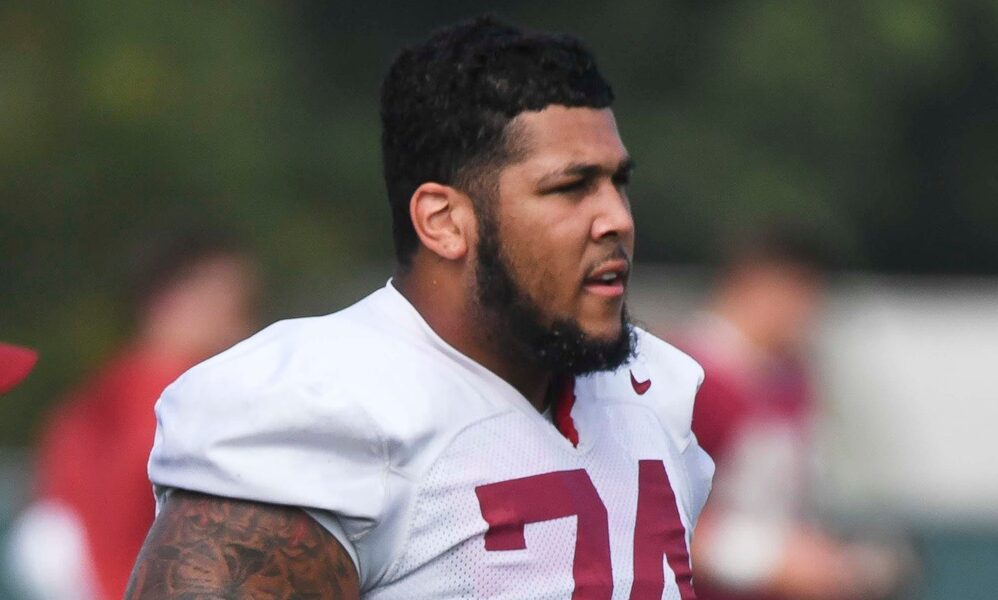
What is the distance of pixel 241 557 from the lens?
7.82 ft

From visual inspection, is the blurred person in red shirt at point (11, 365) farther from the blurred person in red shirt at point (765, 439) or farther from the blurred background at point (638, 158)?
the blurred background at point (638, 158)

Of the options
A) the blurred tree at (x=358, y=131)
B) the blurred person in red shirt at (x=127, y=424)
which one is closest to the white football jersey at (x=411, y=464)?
the blurred person in red shirt at (x=127, y=424)

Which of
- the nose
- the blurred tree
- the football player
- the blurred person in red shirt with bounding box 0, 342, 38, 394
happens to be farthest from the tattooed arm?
the blurred tree

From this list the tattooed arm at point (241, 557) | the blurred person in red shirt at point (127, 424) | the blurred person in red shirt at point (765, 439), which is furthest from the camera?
the blurred person in red shirt at point (765, 439)

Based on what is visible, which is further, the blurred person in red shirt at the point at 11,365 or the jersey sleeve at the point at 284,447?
the blurred person in red shirt at the point at 11,365

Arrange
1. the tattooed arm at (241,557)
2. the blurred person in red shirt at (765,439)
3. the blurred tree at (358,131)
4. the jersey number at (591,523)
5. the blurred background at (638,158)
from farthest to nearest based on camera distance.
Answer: the blurred tree at (358,131) → the blurred background at (638,158) → the blurred person in red shirt at (765,439) → the jersey number at (591,523) → the tattooed arm at (241,557)

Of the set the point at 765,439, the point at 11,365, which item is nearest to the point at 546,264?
the point at 11,365

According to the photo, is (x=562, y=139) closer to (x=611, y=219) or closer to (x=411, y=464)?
(x=611, y=219)

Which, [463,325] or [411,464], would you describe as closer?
[411,464]

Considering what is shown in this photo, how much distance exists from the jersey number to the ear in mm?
346

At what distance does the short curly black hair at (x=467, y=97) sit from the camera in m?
2.65

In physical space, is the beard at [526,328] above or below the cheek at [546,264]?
below

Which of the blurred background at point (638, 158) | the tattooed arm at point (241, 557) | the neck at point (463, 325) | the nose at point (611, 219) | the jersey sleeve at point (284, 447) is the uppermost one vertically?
the blurred background at point (638, 158)

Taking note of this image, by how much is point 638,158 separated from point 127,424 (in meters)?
7.64
